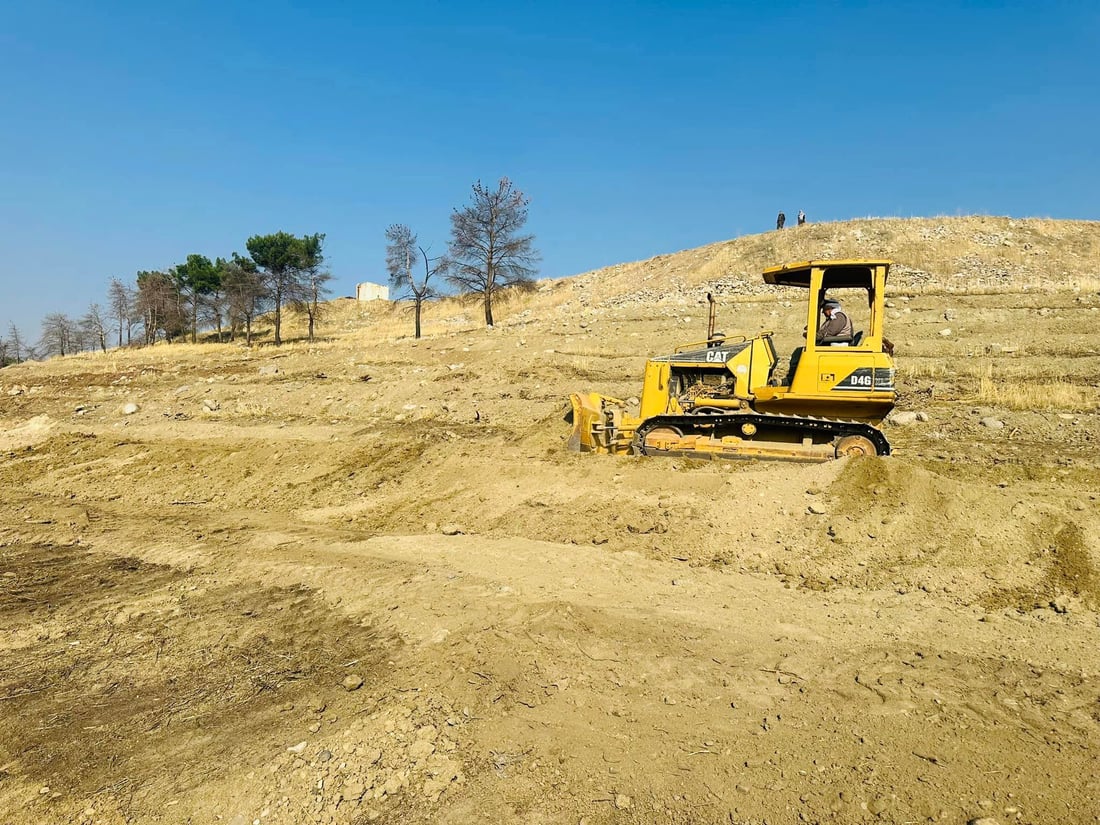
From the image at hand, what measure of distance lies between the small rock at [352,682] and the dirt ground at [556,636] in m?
0.01

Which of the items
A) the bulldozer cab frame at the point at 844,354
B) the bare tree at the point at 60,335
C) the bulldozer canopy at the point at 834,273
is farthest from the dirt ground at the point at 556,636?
the bare tree at the point at 60,335

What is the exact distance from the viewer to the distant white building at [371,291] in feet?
199

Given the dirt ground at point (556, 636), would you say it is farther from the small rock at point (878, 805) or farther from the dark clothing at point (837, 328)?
the dark clothing at point (837, 328)

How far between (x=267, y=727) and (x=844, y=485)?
5.84m

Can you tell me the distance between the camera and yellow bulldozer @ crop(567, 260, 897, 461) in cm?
833

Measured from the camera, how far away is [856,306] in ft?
71.6

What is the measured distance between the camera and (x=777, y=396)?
8.73 metres

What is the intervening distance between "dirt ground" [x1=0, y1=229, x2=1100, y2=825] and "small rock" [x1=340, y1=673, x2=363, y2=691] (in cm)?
1

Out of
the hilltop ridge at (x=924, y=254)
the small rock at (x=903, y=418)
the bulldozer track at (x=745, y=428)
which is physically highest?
the hilltop ridge at (x=924, y=254)

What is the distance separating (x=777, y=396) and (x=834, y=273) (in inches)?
66.8

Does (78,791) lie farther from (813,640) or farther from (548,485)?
(548,485)

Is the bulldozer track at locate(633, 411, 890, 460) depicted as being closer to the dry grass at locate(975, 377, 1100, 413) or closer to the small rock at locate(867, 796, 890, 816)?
the dry grass at locate(975, 377, 1100, 413)

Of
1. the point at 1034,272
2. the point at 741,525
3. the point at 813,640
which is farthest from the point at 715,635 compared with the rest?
the point at 1034,272

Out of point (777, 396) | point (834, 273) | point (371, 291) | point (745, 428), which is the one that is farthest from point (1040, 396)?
point (371, 291)
